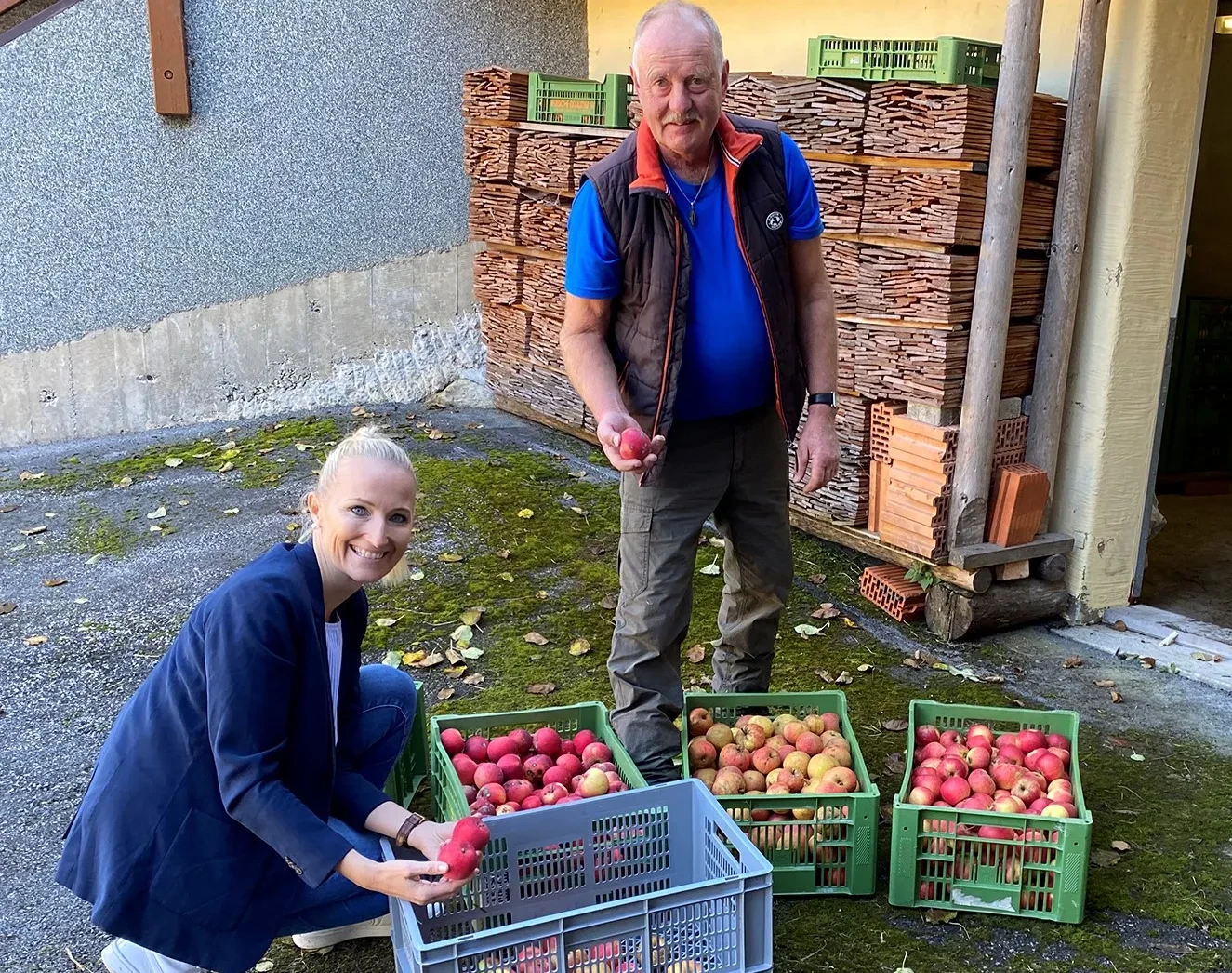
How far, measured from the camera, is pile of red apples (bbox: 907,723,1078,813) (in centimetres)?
307

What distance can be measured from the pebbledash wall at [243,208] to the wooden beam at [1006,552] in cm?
482

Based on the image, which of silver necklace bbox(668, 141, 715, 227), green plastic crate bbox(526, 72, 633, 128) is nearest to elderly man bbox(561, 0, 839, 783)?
silver necklace bbox(668, 141, 715, 227)

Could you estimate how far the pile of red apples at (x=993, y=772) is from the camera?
3.07m

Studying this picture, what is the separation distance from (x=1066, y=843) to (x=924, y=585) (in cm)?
217

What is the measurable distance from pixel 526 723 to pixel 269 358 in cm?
559

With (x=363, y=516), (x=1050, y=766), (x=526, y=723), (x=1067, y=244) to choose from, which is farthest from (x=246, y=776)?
(x=1067, y=244)

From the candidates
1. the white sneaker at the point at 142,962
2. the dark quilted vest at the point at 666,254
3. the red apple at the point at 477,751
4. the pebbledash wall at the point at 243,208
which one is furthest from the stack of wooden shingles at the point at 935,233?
the pebbledash wall at the point at 243,208

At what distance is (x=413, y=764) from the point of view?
3.69m

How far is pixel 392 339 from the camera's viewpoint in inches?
339

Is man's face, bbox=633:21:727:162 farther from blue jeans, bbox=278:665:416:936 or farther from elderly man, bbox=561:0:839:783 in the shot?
blue jeans, bbox=278:665:416:936

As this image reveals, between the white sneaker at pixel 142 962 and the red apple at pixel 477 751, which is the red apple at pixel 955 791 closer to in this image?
the red apple at pixel 477 751

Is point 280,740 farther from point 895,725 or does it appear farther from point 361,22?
point 361,22

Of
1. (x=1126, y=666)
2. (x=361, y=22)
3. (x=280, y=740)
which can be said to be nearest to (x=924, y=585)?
(x=1126, y=666)

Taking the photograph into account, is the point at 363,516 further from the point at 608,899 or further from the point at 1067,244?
the point at 1067,244
